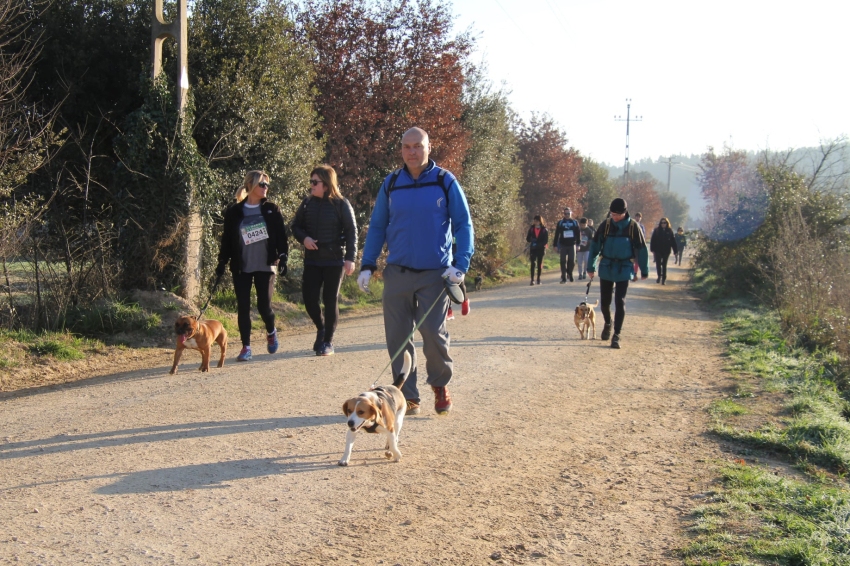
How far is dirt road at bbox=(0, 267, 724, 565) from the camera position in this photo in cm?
416

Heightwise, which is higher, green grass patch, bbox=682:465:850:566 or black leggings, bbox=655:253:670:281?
black leggings, bbox=655:253:670:281

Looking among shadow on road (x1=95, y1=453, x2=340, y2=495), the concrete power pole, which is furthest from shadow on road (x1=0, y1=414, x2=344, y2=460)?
the concrete power pole

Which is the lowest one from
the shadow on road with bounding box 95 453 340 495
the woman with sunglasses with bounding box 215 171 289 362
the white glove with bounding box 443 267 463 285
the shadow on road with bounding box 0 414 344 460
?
the shadow on road with bounding box 95 453 340 495

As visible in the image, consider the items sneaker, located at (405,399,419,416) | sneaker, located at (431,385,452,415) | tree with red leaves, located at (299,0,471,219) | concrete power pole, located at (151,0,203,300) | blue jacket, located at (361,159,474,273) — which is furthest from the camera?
tree with red leaves, located at (299,0,471,219)

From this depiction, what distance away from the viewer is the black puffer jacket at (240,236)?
887 centimetres

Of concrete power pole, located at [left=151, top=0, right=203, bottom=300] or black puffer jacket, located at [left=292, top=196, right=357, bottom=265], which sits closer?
black puffer jacket, located at [left=292, top=196, right=357, bottom=265]

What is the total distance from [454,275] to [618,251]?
5.72 meters

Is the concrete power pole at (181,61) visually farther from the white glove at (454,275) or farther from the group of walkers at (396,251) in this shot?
the white glove at (454,275)

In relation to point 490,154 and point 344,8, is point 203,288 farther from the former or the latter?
point 490,154

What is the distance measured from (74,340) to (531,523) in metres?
6.99

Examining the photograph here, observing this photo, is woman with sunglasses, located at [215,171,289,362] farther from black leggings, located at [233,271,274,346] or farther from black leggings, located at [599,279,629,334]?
black leggings, located at [599,279,629,334]

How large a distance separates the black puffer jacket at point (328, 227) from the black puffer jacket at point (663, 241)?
646 inches

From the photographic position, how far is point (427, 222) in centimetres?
608

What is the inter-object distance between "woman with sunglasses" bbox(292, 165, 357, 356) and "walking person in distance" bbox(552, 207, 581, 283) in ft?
44.7
